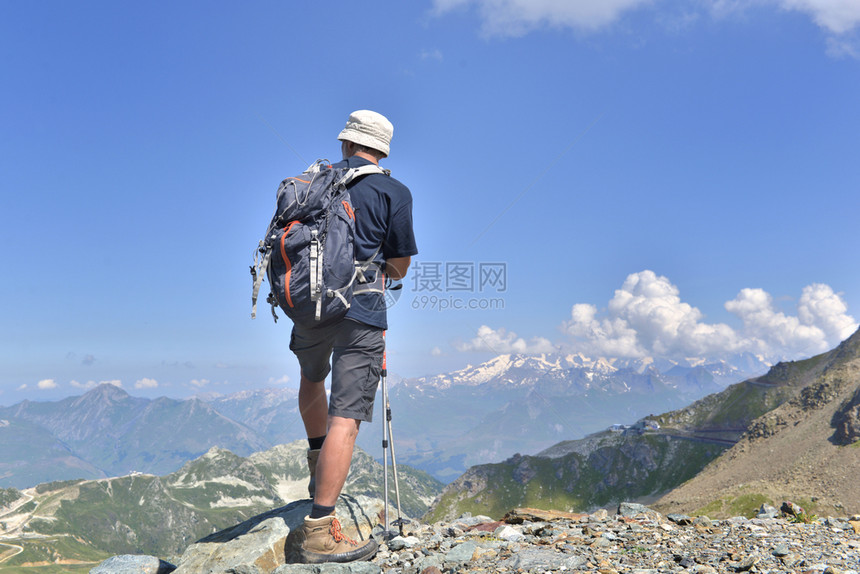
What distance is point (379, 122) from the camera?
7.63m

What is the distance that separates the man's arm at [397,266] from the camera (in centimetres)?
731

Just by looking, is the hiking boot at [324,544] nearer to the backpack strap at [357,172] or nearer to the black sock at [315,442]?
the black sock at [315,442]

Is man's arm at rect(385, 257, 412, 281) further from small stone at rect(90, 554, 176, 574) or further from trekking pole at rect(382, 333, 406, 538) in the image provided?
small stone at rect(90, 554, 176, 574)

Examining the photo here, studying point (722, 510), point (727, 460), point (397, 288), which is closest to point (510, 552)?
point (397, 288)

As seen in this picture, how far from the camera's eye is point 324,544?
7.01 metres

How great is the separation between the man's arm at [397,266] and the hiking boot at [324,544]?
3.31 metres

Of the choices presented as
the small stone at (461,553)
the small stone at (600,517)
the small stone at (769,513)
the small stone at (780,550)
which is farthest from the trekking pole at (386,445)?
the small stone at (769,513)

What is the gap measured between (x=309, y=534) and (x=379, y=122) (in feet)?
18.6

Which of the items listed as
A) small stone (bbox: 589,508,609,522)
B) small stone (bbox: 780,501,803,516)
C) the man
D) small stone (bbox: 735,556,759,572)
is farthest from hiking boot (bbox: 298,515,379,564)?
small stone (bbox: 780,501,803,516)

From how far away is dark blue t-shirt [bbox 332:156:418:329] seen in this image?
6.93m

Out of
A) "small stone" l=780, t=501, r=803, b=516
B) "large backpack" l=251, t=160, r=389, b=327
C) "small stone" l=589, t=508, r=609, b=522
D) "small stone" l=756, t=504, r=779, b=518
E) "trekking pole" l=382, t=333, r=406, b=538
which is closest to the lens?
"large backpack" l=251, t=160, r=389, b=327

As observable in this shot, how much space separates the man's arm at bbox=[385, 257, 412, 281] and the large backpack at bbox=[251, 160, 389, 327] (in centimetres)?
52

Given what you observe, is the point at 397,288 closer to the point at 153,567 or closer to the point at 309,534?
the point at 309,534

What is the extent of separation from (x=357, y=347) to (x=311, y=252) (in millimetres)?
1405
